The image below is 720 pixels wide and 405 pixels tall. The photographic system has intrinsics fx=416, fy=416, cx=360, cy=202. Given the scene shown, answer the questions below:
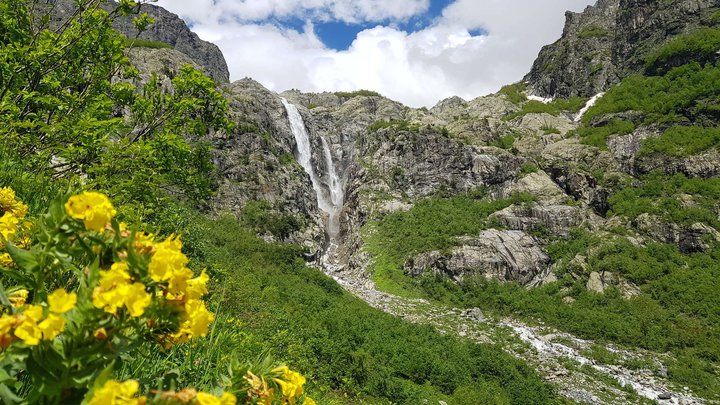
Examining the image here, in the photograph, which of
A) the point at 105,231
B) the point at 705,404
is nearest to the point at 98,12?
the point at 105,231

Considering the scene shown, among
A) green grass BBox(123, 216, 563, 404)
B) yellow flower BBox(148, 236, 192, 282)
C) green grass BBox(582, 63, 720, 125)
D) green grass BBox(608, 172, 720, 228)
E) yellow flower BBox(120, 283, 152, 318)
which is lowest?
green grass BBox(123, 216, 563, 404)

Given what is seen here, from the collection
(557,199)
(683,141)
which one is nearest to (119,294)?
(557,199)

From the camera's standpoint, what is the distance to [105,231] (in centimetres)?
126

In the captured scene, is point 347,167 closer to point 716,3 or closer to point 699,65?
point 699,65

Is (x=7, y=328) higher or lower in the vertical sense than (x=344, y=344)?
higher

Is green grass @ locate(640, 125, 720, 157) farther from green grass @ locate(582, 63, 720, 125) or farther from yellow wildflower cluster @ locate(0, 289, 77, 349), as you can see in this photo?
yellow wildflower cluster @ locate(0, 289, 77, 349)

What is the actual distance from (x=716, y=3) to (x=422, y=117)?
37.9 m

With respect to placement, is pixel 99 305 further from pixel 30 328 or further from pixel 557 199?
pixel 557 199

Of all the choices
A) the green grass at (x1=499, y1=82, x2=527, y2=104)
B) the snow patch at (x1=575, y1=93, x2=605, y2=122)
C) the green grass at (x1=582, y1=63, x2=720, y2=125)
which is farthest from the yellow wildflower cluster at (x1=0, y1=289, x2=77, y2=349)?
the green grass at (x1=499, y1=82, x2=527, y2=104)

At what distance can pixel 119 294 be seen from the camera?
104cm

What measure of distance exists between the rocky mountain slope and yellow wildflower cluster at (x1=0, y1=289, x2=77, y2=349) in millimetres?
19154

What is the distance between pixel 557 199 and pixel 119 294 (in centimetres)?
4123

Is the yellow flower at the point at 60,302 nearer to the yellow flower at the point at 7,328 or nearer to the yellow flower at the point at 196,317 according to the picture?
the yellow flower at the point at 7,328

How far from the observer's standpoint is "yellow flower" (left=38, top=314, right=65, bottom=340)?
101cm
